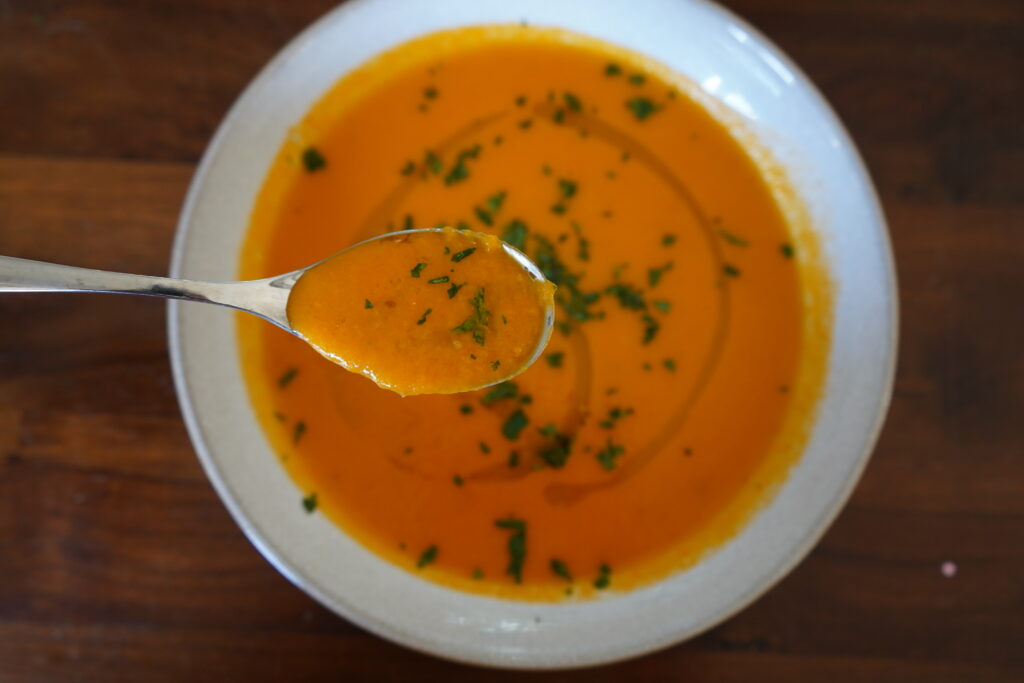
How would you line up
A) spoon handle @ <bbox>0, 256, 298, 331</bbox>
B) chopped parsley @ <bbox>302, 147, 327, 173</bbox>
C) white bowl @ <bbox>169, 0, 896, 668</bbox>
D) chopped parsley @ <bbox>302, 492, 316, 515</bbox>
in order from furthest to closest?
chopped parsley @ <bbox>302, 147, 327, 173</bbox> < chopped parsley @ <bbox>302, 492, 316, 515</bbox> < white bowl @ <bbox>169, 0, 896, 668</bbox> < spoon handle @ <bbox>0, 256, 298, 331</bbox>

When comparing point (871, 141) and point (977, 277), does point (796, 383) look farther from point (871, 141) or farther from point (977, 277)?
point (871, 141)

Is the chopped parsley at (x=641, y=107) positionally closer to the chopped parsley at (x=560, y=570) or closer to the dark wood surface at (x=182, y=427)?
the dark wood surface at (x=182, y=427)

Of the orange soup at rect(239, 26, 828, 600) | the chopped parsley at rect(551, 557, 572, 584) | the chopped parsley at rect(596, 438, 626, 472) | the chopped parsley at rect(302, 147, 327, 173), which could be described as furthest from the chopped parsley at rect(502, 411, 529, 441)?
the chopped parsley at rect(302, 147, 327, 173)

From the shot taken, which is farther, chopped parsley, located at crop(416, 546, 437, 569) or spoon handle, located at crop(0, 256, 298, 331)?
chopped parsley, located at crop(416, 546, 437, 569)

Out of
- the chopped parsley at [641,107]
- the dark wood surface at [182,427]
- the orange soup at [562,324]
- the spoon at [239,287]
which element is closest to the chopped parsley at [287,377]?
the orange soup at [562,324]

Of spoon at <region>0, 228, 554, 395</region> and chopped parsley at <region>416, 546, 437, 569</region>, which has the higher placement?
spoon at <region>0, 228, 554, 395</region>

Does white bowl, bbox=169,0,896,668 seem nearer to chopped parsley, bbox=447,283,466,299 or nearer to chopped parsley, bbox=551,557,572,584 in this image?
chopped parsley, bbox=551,557,572,584

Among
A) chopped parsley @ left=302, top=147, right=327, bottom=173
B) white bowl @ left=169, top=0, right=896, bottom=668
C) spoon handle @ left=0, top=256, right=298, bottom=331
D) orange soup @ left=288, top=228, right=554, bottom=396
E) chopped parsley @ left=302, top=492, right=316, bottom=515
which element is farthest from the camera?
chopped parsley @ left=302, top=147, right=327, bottom=173

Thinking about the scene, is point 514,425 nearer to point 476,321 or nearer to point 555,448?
point 555,448
